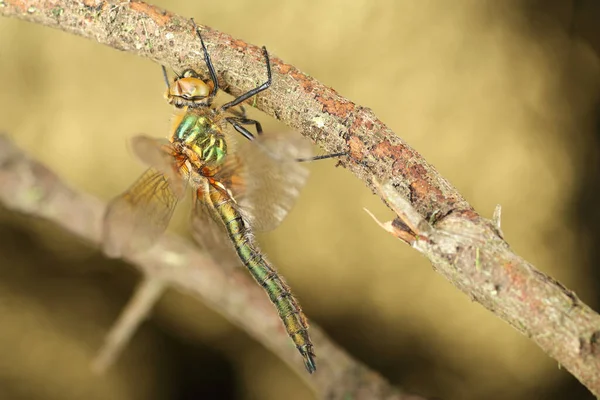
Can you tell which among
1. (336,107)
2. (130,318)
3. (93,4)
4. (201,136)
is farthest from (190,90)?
(130,318)

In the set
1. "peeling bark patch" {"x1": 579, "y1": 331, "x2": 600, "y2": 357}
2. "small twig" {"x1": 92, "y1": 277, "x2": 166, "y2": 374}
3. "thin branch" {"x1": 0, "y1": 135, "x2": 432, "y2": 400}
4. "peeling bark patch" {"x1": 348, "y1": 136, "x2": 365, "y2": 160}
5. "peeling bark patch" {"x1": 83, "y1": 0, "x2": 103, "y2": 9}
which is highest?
"peeling bark patch" {"x1": 348, "y1": 136, "x2": 365, "y2": 160}

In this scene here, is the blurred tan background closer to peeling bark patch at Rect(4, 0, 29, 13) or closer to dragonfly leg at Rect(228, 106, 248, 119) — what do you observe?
dragonfly leg at Rect(228, 106, 248, 119)

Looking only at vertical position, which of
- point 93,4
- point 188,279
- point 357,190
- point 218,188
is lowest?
point 188,279

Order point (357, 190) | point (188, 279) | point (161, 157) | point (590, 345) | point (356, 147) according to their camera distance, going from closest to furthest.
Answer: point (590, 345) < point (356, 147) < point (161, 157) < point (188, 279) < point (357, 190)

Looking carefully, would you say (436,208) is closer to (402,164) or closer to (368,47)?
(402,164)

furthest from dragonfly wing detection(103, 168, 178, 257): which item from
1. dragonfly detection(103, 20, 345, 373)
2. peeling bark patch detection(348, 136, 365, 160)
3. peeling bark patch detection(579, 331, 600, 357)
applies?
peeling bark patch detection(579, 331, 600, 357)

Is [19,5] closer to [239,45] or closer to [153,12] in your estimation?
[153,12]
